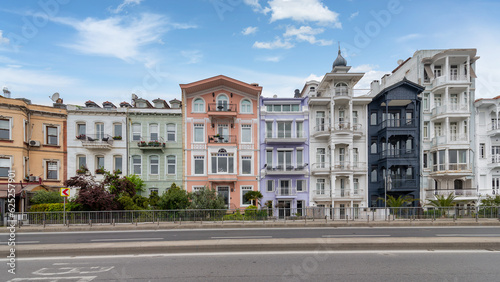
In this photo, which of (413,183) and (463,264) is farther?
(413,183)

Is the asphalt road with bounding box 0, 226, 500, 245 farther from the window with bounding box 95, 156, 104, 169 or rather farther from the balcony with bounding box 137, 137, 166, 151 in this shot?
the balcony with bounding box 137, 137, 166, 151

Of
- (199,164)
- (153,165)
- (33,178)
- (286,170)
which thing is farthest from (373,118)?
(33,178)

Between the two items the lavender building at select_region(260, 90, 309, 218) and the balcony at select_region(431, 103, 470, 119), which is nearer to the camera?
the balcony at select_region(431, 103, 470, 119)

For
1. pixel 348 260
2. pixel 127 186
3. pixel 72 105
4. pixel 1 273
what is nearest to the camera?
pixel 1 273

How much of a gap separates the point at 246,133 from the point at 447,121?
20.8 m

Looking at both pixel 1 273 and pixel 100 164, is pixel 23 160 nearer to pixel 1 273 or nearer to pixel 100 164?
pixel 100 164

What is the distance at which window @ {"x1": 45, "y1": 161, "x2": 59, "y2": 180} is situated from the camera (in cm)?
2795

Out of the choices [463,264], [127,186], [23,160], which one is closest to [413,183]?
[463,264]

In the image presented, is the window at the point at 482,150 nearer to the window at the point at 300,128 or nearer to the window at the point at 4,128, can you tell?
the window at the point at 300,128

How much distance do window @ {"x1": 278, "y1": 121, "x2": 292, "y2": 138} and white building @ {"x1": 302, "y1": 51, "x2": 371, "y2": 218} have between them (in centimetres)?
226

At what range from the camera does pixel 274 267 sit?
30.2 ft

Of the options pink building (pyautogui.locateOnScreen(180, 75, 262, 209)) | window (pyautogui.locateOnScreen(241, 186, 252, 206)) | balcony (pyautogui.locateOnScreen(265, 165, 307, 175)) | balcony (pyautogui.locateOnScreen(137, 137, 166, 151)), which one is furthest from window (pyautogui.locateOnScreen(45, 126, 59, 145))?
balcony (pyautogui.locateOnScreen(265, 165, 307, 175))

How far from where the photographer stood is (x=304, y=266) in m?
9.24

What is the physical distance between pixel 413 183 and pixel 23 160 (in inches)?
1484
